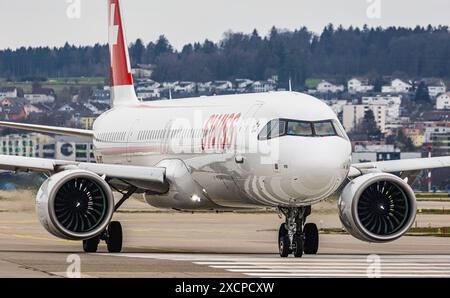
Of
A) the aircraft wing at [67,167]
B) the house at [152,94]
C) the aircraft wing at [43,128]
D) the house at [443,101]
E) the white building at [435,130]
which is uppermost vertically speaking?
the aircraft wing at [43,128]

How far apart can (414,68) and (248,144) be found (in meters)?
97.8

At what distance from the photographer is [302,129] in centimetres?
2986

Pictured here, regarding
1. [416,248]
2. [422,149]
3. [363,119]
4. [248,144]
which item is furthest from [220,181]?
[363,119]

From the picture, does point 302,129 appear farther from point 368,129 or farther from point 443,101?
point 443,101

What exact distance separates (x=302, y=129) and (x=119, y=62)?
1513cm

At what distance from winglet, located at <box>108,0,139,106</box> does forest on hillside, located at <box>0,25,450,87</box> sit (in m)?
53.0

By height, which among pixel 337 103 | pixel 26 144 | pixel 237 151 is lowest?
pixel 337 103

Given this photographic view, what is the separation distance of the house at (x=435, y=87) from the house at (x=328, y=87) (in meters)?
7.96

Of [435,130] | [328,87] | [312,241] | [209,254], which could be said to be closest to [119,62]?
[209,254]

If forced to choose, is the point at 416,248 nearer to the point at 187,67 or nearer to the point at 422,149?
the point at 187,67

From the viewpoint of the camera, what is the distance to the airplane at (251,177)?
2956cm

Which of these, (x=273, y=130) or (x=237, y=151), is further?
(x=237, y=151)

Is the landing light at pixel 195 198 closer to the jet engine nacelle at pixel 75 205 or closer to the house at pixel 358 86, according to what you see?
the jet engine nacelle at pixel 75 205

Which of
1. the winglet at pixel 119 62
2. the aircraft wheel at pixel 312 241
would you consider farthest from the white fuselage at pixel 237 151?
the winglet at pixel 119 62
